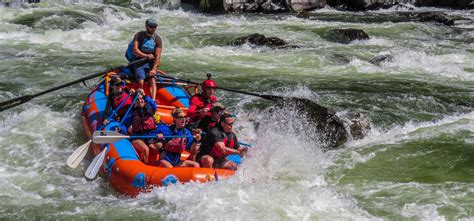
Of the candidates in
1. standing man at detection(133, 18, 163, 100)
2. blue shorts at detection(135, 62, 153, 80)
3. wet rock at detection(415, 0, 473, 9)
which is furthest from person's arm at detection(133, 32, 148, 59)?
wet rock at detection(415, 0, 473, 9)

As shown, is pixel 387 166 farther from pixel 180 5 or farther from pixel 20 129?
pixel 180 5

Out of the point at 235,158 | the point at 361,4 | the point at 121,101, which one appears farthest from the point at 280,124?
the point at 361,4

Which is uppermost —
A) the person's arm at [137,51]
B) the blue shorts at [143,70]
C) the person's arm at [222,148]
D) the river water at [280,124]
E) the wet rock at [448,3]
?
the person's arm at [137,51]

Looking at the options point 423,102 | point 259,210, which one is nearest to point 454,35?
point 423,102

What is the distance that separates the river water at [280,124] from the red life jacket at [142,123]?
769mm

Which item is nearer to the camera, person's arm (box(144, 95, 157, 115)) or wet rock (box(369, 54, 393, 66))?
person's arm (box(144, 95, 157, 115))

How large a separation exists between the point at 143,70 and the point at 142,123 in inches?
71.5

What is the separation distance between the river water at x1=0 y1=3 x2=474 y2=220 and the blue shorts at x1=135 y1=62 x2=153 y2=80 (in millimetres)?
1095

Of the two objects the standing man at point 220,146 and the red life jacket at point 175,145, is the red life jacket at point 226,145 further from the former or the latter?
the red life jacket at point 175,145

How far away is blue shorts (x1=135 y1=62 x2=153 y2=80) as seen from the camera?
25.6 ft

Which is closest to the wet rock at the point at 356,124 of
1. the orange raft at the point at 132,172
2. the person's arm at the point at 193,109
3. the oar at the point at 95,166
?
the person's arm at the point at 193,109

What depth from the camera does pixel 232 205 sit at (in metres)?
5.12

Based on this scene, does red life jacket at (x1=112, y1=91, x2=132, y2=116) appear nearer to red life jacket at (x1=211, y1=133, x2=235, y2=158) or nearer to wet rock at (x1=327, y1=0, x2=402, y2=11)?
red life jacket at (x1=211, y1=133, x2=235, y2=158)

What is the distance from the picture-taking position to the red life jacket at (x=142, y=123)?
619 centimetres
